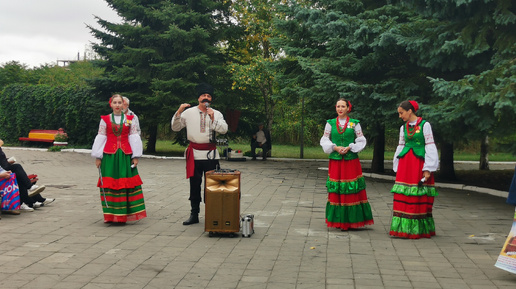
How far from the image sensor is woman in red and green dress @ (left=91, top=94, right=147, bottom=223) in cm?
911

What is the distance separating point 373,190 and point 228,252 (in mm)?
8062

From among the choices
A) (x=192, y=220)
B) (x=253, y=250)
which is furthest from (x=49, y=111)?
(x=253, y=250)

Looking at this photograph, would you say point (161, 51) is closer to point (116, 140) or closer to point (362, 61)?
point (362, 61)

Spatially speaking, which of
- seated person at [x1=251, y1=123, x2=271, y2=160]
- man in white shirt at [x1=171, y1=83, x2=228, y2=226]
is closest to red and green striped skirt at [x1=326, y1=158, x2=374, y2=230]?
man in white shirt at [x1=171, y1=83, x2=228, y2=226]

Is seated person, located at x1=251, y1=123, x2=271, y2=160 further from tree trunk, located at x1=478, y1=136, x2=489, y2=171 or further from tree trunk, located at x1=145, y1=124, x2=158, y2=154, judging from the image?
tree trunk, located at x1=478, y1=136, x2=489, y2=171

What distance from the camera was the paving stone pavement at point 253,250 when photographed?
19.6ft

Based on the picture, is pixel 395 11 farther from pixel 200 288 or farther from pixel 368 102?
pixel 200 288

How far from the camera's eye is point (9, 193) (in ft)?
32.0

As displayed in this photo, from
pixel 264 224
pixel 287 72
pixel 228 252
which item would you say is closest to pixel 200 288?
pixel 228 252

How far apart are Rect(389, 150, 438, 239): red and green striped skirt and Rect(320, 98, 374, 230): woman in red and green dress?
2.01 feet

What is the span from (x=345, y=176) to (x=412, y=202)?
110cm

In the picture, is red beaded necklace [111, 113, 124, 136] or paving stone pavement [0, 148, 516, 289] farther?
red beaded necklace [111, 113, 124, 136]

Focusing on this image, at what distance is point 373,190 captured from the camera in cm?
1467

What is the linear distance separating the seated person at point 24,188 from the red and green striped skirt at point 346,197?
17.3 ft
